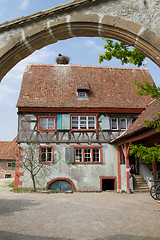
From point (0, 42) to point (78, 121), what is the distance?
42.0 ft

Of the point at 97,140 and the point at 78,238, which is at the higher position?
the point at 97,140

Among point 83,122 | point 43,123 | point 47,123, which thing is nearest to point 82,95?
point 83,122

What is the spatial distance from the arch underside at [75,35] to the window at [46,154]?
41.0ft

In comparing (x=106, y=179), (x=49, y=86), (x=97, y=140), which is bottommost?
(x=106, y=179)

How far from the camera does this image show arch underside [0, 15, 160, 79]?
3488mm

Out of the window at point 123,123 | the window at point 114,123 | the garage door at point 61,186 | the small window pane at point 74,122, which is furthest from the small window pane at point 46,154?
the window at point 123,123

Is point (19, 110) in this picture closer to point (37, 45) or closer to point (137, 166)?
point (137, 166)

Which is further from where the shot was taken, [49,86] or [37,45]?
[49,86]

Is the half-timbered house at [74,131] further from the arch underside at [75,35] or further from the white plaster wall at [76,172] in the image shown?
the arch underside at [75,35]

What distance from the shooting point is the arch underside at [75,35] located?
11.4 ft

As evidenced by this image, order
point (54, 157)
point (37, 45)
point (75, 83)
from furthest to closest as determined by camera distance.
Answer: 1. point (75, 83)
2. point (54, 157)
3. point (37, 45)

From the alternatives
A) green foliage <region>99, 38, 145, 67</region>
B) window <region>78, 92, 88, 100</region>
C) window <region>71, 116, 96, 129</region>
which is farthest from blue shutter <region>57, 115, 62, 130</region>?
green foliage <region>99, 38, 145, 67</region>

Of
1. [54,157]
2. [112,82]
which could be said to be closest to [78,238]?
[54,157]

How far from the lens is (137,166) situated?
55.4 ft
